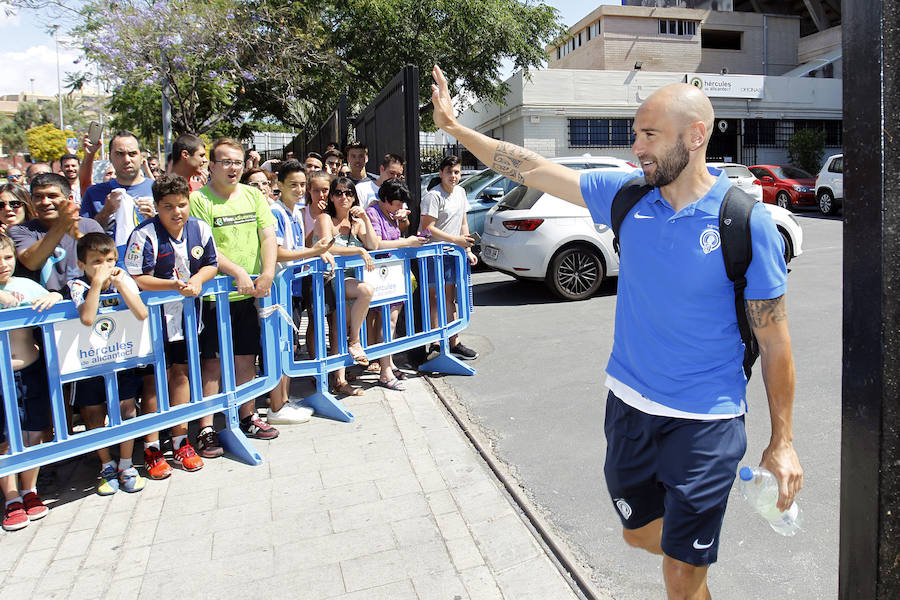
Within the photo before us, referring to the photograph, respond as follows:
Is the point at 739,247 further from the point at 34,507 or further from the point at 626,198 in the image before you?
the point at 34,507

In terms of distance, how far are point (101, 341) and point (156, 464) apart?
860mm

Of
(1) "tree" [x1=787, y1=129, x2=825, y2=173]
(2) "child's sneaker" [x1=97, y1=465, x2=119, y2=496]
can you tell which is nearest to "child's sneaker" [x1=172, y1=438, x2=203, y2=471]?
(2) "child's sneaker" [x1=97, y1=465, x2=119, y2=496]

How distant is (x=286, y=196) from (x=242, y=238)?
1.18 meters

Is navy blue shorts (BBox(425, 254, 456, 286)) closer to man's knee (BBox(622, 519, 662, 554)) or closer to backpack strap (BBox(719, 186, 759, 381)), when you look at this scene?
man's knee (BBox(622, 519, 662, 554))

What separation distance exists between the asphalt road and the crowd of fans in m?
1.31

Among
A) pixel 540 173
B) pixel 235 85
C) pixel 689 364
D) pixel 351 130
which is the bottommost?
pixel 689 364

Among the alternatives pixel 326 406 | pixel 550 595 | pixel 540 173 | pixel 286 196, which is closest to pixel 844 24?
pixel 540 173

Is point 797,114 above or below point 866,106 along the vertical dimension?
above

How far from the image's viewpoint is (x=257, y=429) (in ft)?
16.3

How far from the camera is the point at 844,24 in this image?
1.60 meters

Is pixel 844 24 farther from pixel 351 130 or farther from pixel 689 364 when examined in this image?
pixel 351 130

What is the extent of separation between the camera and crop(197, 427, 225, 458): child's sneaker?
4605mm

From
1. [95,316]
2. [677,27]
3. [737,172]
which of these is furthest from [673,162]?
[677,27]

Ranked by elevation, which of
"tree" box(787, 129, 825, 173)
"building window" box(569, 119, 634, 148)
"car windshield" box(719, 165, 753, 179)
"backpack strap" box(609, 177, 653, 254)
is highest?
"building window" box(569, 119, 634, 148)
